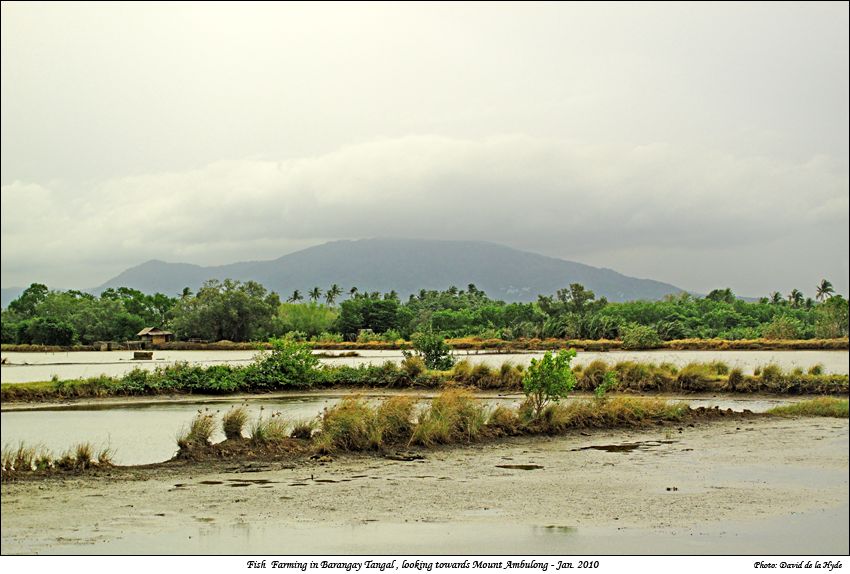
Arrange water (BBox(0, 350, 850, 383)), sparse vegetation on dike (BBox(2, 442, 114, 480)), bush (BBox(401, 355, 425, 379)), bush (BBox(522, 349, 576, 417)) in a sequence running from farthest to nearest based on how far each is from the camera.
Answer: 1. water (BBox(0, 350, 850, 383))
2. bush (BBox(401, 355, 425, 379))
3. bush (BBox(522, 349, 576, 417))
4. sparse vegetation on dike (BBox(2, 442, 114, 480))

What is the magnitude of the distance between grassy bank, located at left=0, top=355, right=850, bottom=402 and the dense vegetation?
30.5 m

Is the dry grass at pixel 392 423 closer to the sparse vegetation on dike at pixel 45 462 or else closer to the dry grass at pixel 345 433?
the dry grass at pixel 345 433

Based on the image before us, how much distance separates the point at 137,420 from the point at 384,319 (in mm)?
52227

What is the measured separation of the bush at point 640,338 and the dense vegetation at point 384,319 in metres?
3.71

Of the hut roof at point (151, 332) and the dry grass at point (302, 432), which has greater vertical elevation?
the hut roof at point (151, 332)

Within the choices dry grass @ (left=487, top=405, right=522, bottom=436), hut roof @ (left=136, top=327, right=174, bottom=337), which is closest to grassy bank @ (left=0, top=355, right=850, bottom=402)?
dry grass @ (left=487, top=405, right=522, bottom=436)

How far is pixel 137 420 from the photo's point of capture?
2419 centimetres

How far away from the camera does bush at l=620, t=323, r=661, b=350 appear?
58.3m

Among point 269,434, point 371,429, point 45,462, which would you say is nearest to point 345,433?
point 371,429

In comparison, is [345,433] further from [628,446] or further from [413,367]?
[413,367]

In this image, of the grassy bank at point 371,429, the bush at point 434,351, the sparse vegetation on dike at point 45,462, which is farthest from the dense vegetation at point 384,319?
the sparse vegetation on dike at point 45,462

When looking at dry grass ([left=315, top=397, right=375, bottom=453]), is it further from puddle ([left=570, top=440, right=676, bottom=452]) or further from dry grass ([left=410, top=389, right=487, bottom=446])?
puddle ([left=570, top=440, right=676, bottom=452])

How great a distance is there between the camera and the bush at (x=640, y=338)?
5828 centimetres
